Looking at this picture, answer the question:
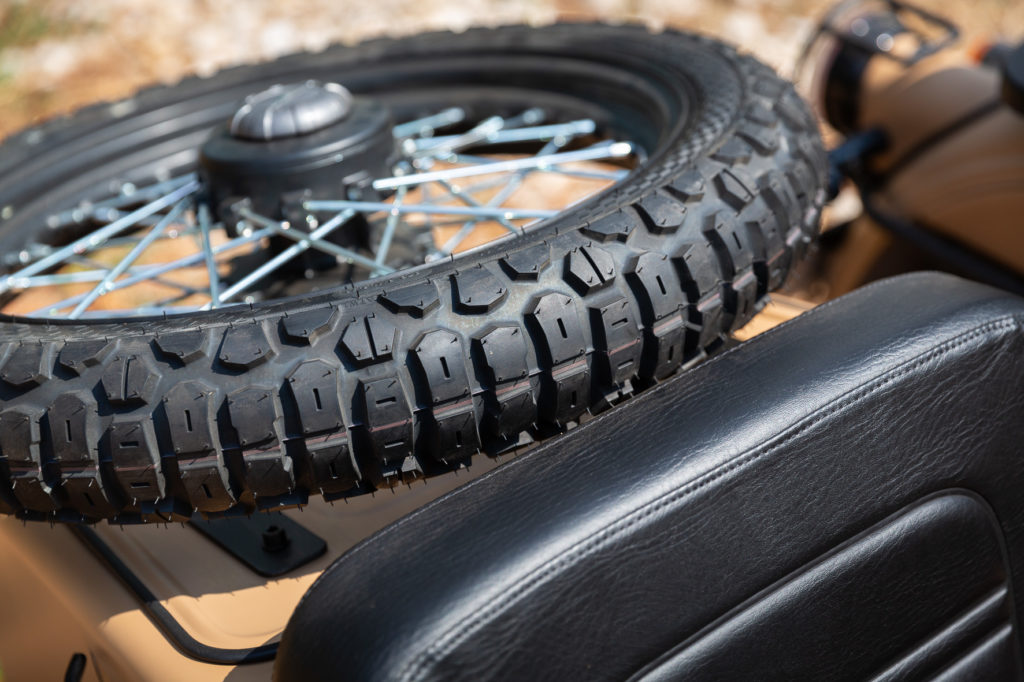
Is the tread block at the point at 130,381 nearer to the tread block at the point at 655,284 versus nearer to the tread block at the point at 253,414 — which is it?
the tread block at the point at 253,414

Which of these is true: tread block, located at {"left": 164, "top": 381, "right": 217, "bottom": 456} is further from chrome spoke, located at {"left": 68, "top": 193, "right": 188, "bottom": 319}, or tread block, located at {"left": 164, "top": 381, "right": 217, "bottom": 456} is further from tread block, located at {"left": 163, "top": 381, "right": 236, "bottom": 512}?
chrome spoke, located at {"left": 68, "top": 193, "right": 188, "bottom": 319}

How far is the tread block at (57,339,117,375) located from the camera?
2.89 feet

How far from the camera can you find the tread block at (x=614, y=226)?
968 mm

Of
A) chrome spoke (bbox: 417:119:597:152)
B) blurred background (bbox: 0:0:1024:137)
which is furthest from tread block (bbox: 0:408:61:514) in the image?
blurred background (bbox: 0:0:1024:137)

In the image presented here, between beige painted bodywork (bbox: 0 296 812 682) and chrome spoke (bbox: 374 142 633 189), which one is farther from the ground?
chrome spoke (bbox: 374 142 633 189)

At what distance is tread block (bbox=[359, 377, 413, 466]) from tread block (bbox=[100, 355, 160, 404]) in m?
0.19

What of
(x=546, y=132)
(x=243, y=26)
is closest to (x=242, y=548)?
(x=546, y=132)

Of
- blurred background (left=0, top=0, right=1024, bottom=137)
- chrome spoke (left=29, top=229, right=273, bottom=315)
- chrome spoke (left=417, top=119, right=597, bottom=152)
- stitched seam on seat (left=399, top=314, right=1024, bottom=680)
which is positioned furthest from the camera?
blurred background (left=0, top=0, right=1024, bottom=137)

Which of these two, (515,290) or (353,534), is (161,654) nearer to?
(353,534)

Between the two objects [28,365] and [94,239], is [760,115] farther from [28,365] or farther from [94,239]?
[94,239]

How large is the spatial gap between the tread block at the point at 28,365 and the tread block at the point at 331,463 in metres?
0.25

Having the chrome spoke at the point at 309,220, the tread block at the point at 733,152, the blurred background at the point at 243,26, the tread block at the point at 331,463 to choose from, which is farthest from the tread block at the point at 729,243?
the blurred background at the point at 243,26

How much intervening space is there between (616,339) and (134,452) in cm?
45

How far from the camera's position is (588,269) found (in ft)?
3.05
